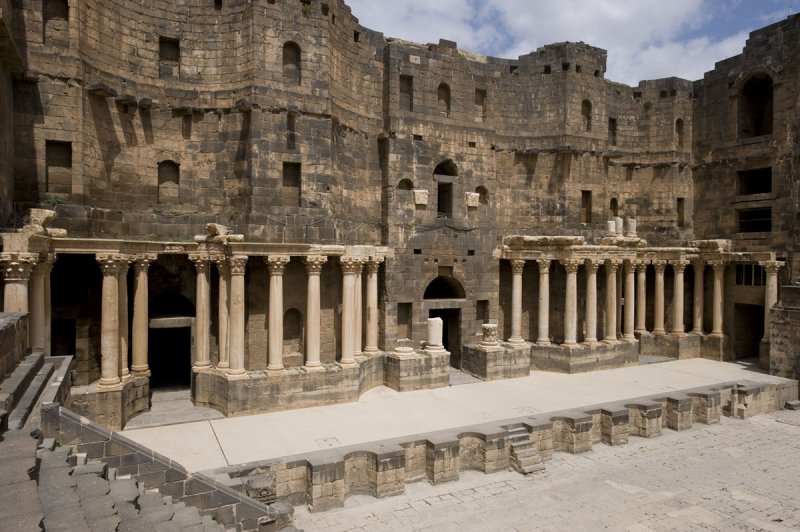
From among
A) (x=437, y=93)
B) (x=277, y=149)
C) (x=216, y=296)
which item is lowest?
(x=216, y=296)

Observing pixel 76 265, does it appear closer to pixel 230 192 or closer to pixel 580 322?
pixel 230 192

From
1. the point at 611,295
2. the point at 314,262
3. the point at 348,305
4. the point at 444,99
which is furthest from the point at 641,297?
the point at 314,262

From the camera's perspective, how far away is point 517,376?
71.4ft

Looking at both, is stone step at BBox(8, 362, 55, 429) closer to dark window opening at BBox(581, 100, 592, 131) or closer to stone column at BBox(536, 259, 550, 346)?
stone column at BBox(536, 259, 550, 346)

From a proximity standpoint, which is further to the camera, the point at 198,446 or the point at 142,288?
the point at 142,288

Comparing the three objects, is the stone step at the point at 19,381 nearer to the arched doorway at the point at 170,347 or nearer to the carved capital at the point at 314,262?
the arched doorway at the point at 170,347

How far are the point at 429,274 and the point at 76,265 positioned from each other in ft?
42.0

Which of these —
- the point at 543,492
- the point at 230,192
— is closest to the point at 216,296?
the point at 230,192

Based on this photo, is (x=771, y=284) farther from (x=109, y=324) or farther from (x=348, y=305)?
(x=109, y=324)

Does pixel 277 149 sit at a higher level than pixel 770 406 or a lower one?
higher

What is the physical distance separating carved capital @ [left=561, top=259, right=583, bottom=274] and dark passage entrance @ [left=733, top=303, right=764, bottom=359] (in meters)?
9.51

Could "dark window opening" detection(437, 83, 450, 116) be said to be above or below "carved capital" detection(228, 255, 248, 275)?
above

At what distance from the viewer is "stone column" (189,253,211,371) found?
17.0 metres

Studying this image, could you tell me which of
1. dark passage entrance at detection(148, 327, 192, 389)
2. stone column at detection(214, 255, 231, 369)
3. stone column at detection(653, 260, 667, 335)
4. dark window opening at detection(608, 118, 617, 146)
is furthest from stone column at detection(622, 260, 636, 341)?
dark passage entrance at detection(148, 327, 192, 389)
